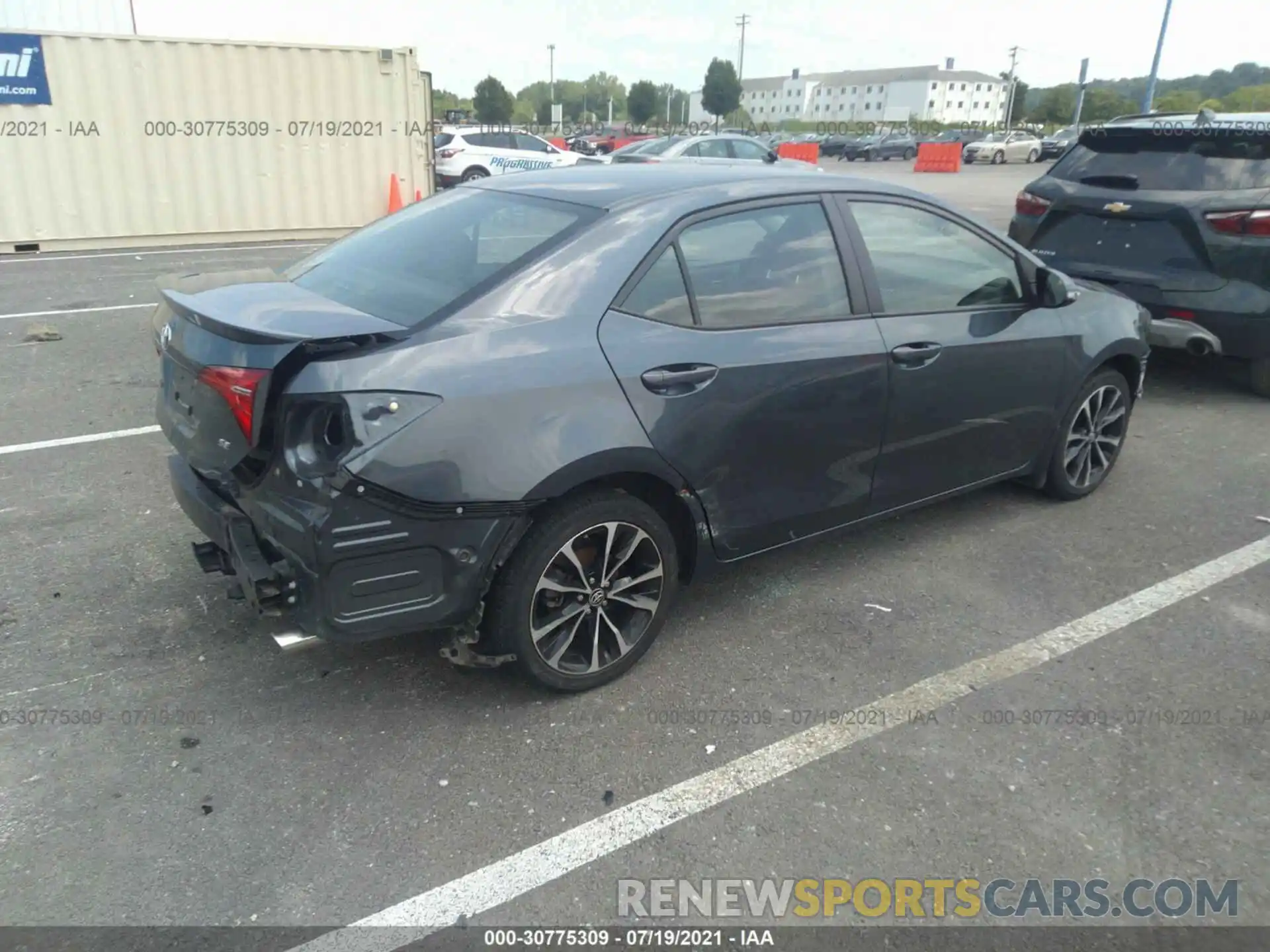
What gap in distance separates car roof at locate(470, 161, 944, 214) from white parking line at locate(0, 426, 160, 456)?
2847 mm

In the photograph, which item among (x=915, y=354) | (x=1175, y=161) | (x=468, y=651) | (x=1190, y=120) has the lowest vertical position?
(x=468, y=651)

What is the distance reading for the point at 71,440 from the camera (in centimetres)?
540

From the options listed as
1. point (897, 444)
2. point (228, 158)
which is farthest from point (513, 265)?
point (228, 158)

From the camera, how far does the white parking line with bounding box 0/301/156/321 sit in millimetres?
8570

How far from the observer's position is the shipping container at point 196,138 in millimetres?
12445

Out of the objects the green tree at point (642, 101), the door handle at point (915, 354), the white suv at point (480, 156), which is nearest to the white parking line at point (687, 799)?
the door handle at point (915, 354)

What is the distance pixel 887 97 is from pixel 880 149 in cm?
9761

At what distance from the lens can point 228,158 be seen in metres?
13.7

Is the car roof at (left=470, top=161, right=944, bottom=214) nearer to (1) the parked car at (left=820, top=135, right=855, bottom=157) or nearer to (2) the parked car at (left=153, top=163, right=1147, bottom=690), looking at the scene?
(2) the parked car at (left=153, top=163, right=1147, bottom=690)

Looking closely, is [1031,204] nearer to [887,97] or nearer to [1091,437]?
[1091,437]

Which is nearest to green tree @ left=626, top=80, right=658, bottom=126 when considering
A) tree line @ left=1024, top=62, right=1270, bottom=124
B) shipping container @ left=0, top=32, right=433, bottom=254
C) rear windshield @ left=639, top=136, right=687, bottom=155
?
tree line @ left=1024, top=62, right=1270, bottom=124

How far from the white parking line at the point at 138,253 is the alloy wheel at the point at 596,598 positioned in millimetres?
10446

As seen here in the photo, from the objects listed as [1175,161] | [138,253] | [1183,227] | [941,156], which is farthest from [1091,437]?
[941,156]

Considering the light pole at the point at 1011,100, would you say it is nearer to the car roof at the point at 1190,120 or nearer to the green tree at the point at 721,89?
the green tree at the point at 721,89
